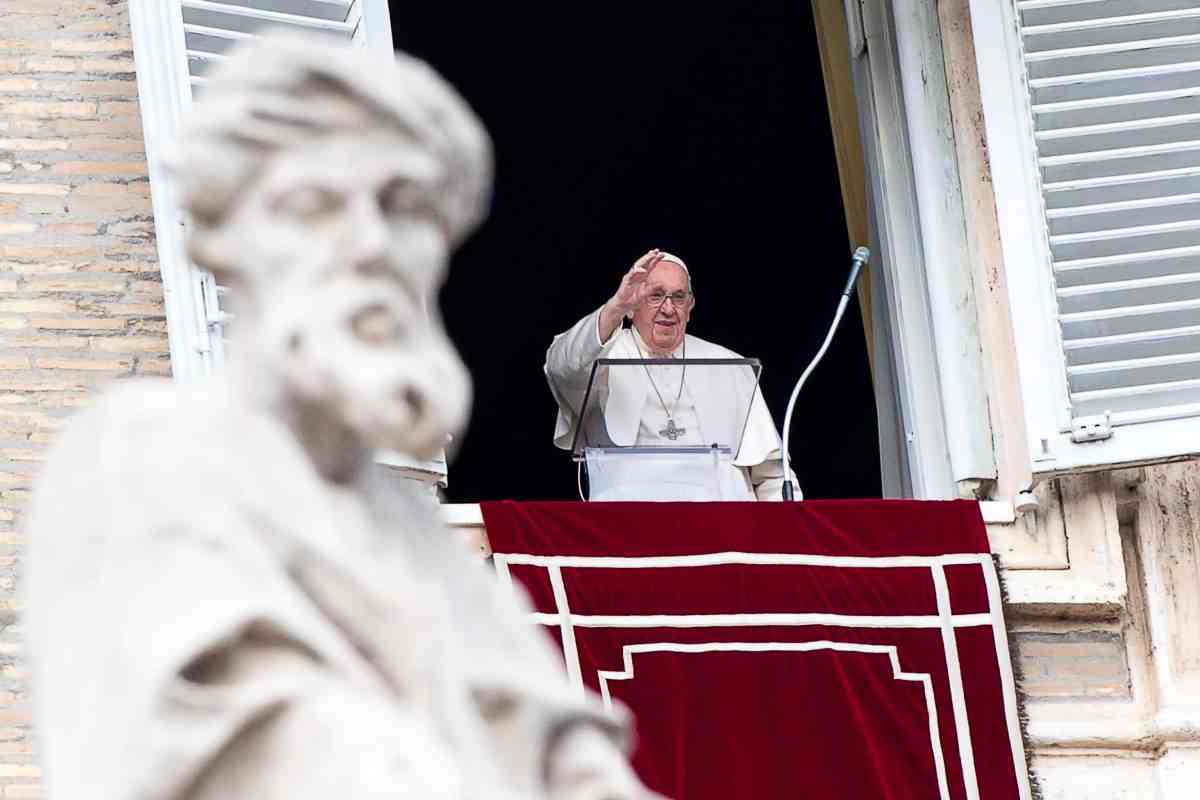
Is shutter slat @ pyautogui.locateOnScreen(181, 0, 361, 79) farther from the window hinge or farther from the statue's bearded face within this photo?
the statue's bearded face

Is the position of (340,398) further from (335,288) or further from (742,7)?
(742,7)

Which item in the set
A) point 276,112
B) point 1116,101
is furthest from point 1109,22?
point 276,112

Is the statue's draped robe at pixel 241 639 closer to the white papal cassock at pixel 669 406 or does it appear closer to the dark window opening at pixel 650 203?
the white papal cassock at pixel 669 406

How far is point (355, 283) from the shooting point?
2.68 m

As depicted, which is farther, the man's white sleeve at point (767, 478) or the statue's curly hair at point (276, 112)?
the man's white sleeve at point (767, 478)

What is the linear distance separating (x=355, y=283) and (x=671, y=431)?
699 centimetres

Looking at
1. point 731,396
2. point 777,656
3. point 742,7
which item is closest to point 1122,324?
point 777,656

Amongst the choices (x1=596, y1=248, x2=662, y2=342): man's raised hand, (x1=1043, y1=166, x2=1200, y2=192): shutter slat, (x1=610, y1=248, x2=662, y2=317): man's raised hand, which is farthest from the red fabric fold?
(x1=610, y1=248, x2=662, y2=317): man's raised hand

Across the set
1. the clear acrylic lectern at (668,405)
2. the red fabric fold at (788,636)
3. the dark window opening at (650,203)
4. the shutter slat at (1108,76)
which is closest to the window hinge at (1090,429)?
the red fabric fold at (788,636)

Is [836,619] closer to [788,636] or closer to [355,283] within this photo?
[788,636]

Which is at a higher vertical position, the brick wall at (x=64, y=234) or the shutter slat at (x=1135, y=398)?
the brick wall at (x=64, y=234)

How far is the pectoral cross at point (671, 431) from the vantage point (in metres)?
9.64

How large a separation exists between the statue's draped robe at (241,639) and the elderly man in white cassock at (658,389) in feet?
22.3

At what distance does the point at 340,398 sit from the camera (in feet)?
8.63
